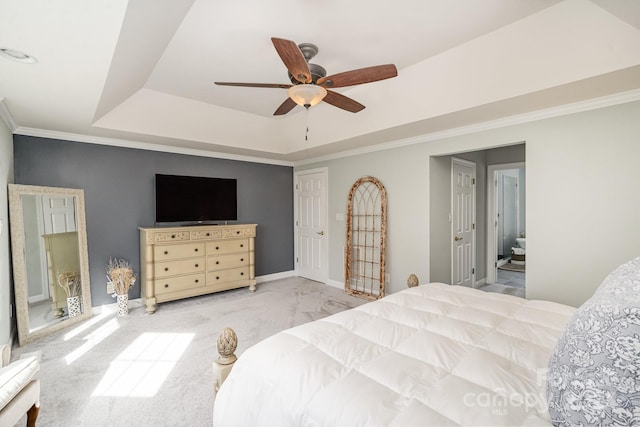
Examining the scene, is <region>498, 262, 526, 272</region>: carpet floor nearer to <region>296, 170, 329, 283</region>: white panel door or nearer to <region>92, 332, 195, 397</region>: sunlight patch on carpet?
<region>296, 170, 329, 283</region>: white panel door

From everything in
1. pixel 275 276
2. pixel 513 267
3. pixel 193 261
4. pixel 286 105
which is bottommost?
pixel 513 267

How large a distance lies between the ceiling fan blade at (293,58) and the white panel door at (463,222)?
2.96 m

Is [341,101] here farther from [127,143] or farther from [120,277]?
[120,277]

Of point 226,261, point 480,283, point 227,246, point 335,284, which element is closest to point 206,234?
point 227,246

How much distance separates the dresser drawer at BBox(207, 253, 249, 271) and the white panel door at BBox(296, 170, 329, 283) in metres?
1.26

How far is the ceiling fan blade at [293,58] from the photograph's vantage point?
1720 millimetres

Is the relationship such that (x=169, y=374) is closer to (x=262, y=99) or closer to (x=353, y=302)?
(x=353, y=302)

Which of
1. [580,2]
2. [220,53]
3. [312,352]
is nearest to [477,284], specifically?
[580,2]

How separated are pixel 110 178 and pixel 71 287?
4.69ft

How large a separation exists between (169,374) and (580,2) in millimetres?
4109

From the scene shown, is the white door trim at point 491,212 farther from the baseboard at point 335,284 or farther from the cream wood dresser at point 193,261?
the cream wood dresser at point 193,261

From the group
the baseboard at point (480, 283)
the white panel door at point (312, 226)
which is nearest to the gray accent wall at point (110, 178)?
the white panel door at point (312, 226)

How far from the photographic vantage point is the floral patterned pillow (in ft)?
2.44

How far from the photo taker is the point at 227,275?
4.46m
